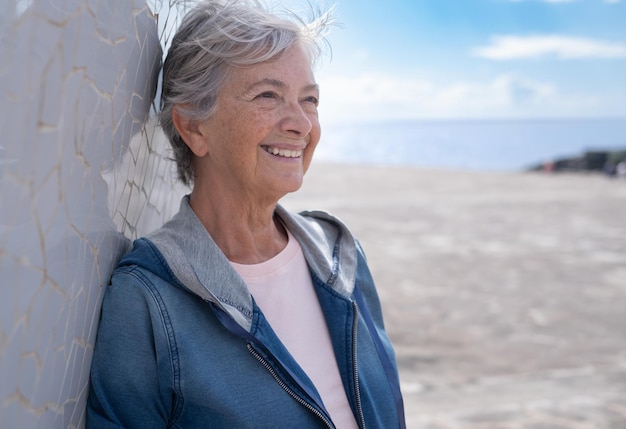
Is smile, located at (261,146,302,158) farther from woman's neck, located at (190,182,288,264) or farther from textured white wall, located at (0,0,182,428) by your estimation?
textured white wall, located at (0,0,182,428)

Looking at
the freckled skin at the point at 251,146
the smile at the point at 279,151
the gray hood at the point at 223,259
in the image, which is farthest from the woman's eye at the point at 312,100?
the gray hood at the point at 223,259

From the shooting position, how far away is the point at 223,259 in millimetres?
1362

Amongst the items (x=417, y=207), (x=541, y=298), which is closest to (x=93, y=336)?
(x=541, y=298)

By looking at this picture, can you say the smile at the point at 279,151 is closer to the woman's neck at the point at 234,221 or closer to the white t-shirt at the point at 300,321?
the woman's neck at the point at 234,221

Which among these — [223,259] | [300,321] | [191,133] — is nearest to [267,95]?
[191,133]

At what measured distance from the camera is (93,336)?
1.17 m

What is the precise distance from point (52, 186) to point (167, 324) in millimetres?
385

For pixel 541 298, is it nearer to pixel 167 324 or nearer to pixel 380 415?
pixel 380 415

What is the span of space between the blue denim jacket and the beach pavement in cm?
227

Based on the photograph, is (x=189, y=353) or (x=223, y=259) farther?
(x=223, y=259)

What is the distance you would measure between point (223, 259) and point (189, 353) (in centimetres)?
20

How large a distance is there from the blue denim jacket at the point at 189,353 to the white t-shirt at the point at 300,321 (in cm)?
3

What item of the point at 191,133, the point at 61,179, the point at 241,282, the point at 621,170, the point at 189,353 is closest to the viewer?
the point at 61,179

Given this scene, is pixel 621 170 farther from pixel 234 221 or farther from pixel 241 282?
pixel 241 282
